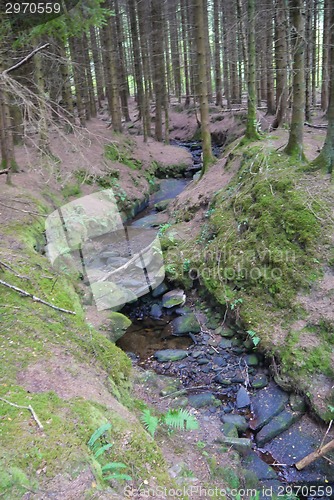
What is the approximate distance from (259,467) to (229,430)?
2.13 feet

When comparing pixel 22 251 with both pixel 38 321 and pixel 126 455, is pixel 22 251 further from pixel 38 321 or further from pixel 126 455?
pixel 126 455

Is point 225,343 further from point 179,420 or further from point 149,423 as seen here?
point 149,423

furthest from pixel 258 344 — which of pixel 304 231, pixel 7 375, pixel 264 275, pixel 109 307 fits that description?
pixel 7 375

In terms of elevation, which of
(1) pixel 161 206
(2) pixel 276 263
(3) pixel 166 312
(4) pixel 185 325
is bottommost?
(3) pixel 166 312

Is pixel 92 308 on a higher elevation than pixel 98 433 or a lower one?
lower

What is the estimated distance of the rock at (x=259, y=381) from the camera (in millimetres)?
6430

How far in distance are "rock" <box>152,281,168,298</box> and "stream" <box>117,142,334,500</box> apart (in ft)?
0.09

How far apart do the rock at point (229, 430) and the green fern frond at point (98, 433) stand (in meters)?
2.61

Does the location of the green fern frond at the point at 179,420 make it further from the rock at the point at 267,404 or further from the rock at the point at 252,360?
the rock at the point at 252,360

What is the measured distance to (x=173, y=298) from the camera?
30.2 ft

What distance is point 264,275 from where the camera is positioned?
7.85 metres

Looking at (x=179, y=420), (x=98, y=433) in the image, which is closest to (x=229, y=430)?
(x=179, y=420)

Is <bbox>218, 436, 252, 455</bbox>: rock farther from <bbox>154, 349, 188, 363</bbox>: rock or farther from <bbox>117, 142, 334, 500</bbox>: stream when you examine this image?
<bbox>154, 349, 188, 363</bbox>: rock

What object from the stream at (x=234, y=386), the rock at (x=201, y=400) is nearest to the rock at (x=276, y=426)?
the stream at (x=234, y=386)
